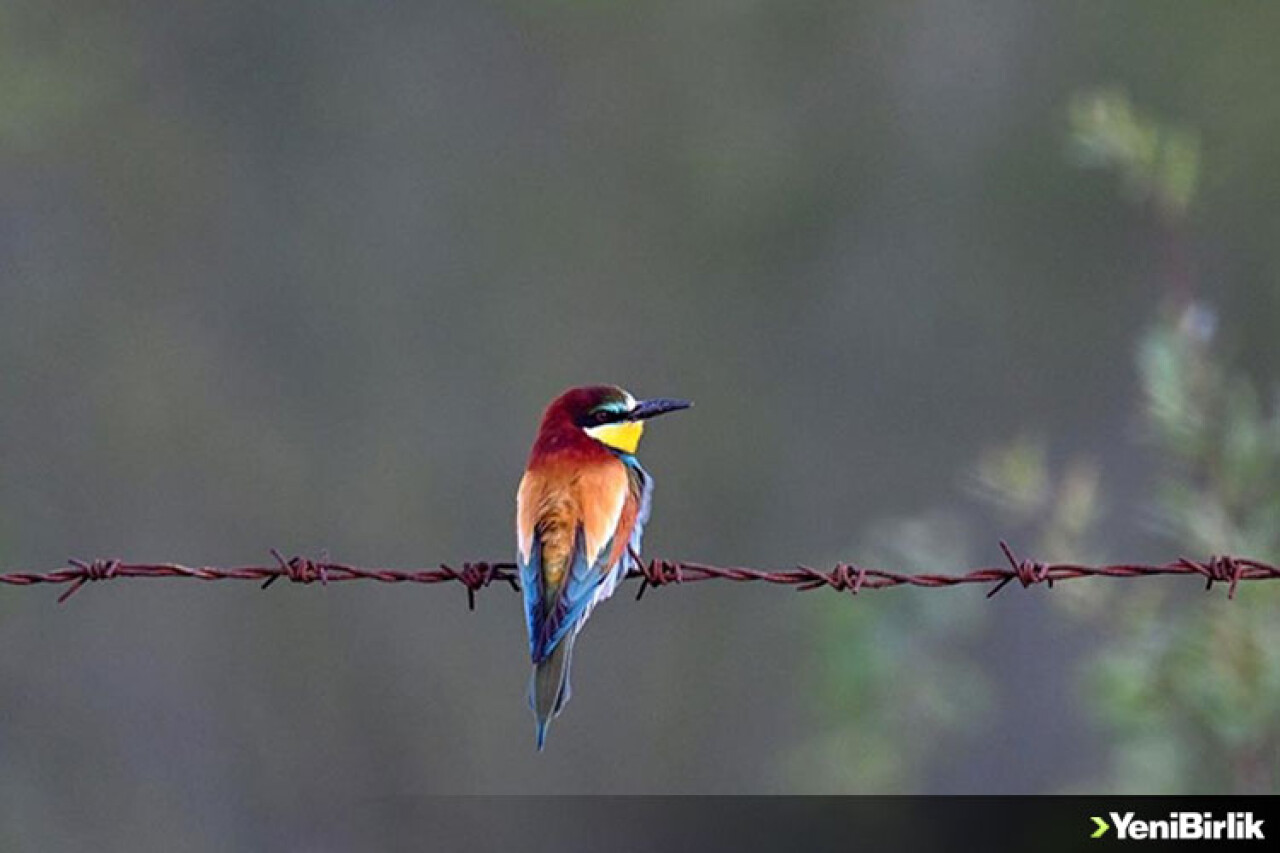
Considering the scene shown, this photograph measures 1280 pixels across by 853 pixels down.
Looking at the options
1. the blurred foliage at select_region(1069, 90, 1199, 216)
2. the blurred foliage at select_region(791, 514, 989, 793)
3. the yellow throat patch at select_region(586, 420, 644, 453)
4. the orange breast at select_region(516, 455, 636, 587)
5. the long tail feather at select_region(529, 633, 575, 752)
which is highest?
the blurred foliage at select_region(1069, 90, 1199, 216)

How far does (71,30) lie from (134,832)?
310 cm

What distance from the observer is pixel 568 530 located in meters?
4.11

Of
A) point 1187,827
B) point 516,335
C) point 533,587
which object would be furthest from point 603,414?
point 516,335

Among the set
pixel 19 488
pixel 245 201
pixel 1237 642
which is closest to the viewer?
pixel 1237 642

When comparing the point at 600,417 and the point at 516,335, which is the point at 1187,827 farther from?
the point at 516,335

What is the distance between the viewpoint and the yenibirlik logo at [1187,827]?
4.88 metres

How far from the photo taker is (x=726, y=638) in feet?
38.2

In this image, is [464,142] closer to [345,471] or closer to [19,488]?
[345,471]

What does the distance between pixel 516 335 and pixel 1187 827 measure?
7033 mm

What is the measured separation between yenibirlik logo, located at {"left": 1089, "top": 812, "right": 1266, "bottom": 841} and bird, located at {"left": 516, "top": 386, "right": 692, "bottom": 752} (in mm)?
1251

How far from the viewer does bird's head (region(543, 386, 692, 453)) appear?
173 inches

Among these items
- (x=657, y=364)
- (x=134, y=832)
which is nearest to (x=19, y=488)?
(x=134, y=832)

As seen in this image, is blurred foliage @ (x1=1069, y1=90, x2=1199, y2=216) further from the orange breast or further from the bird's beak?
the orange breast

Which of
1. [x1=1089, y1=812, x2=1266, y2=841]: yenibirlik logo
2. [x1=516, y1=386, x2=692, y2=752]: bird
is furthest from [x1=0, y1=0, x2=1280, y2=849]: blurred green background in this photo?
[x1=516, y1=386, x2=692, y2=752]: bird
